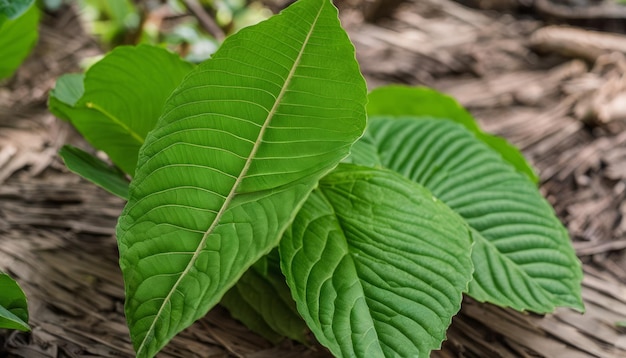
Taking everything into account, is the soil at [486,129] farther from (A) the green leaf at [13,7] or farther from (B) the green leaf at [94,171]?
(A) the green leaf at [13,7]

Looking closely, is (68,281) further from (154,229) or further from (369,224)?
(369,224)

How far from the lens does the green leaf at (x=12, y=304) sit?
3.11ft

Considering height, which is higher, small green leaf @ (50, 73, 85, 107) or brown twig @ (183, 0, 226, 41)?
small green leaf @ (50, 73, 85, 107)

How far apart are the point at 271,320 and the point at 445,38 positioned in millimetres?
1707

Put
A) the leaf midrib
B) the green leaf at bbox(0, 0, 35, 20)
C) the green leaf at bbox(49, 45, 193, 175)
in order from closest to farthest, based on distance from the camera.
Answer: the leaf midrib, the green leaf at bbox(0, 0, 35, 20), the green leaf at bbox(49, 45, 193, 175)

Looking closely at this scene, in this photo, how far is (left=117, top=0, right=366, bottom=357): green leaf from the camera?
2.98 ft

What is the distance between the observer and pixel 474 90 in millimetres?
2238

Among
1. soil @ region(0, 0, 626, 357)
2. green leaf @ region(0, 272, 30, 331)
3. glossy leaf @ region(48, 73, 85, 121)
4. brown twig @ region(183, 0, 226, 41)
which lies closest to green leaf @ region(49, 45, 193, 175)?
glossy leaf @ region(48, 73, 85, 121)

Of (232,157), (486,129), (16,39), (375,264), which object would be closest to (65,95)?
(16,39)

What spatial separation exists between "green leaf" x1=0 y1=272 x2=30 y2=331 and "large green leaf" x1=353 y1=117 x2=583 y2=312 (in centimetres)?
71

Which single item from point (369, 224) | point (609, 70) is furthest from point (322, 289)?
point (609, 70)

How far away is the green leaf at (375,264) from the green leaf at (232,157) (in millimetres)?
111

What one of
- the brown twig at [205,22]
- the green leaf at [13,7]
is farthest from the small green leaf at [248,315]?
the brown twig at [205,22]

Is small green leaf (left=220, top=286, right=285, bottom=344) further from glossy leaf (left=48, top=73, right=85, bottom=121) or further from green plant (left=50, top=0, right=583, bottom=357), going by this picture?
glossy leaf (left=48, top=73, right=85, bottom=121)
